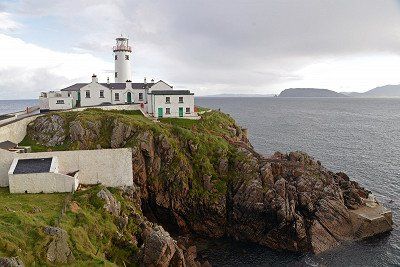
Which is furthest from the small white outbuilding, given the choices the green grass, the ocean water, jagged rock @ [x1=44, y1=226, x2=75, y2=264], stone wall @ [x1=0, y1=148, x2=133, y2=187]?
the ocean water

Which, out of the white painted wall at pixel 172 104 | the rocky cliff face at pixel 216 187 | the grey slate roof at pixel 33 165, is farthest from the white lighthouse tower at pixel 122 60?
the grey slate roof at pixel 33 165

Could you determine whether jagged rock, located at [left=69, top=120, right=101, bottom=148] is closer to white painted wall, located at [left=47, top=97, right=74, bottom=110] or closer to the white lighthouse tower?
white painted wall, located at [left=47, top=97, right=74, bottom=110]

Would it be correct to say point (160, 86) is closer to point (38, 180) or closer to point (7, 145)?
point (7, 145)

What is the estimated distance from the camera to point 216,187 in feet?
171

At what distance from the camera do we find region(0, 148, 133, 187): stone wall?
45125mm

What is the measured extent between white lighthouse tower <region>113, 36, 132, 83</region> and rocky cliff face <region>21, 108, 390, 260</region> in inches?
1229

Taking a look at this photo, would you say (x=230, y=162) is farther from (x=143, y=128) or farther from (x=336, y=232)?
(x=336, y=232)

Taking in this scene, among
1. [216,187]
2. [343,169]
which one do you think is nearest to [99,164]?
[216,187]

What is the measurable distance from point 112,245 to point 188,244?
1617 cm

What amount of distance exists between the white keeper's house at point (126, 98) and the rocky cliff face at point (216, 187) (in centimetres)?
1379

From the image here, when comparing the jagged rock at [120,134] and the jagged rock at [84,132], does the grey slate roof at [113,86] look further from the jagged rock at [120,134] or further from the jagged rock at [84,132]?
the jagged rock at [120,134]

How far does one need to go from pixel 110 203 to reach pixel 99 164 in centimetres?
845

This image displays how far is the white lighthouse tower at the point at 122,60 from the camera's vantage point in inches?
3328

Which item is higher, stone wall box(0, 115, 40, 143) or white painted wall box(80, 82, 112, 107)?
white painted wall box(80, 82, 112, 107)
